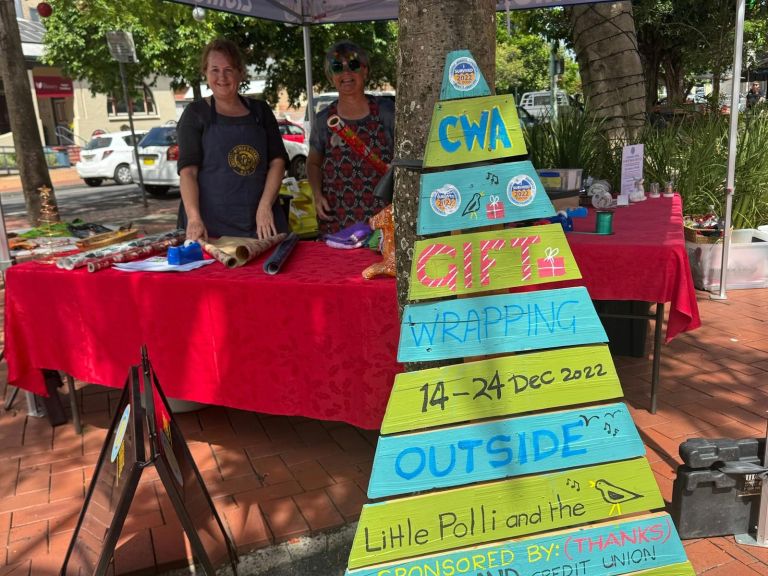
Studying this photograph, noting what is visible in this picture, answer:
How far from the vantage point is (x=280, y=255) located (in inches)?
110

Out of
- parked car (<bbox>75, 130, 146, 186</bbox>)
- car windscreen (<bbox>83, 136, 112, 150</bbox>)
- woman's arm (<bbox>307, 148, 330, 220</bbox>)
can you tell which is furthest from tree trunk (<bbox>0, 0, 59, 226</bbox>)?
car windscreen (<bbox>83, 136, 112, 150</bbox>)

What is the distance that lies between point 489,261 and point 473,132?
325 millimetres

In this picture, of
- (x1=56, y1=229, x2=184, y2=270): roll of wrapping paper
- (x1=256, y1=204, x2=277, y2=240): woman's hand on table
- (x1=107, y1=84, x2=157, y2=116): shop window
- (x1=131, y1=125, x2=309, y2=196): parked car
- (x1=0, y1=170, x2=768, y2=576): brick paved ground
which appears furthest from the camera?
(x1=107, y1=84, x2=157, y2=116): shop window

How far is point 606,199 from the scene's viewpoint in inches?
163

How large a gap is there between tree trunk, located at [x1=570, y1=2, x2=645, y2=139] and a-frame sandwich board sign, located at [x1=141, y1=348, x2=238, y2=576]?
5.48 m

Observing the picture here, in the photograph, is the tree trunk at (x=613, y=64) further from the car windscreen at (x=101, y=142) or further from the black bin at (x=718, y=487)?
the car windscreen at (x=101, y=142)

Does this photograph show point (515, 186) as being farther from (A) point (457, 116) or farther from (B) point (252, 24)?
(B) point (252, 24)

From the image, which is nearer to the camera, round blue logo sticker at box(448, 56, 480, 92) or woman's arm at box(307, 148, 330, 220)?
round blue logo sticker at box(448, 56, 480, 92)

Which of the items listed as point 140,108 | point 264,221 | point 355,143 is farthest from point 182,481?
point 140,108

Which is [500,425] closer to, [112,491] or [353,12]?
[112,491]

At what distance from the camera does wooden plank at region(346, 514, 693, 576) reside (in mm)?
1656

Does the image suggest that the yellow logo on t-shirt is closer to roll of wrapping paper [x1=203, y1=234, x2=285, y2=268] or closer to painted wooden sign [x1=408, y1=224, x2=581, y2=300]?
roll of wrapping paper [x1=203, y1=234, x2=285, y2=268]

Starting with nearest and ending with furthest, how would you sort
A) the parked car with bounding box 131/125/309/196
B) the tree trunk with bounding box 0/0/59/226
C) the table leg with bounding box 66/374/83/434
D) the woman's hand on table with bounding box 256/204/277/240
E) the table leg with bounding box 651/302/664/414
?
1. the table leg with bounding box 651/302/664/414
2. the woman's hand on table with bounding box 256/204/277/240
3. the table leg with bounding box 66/374/83/434
4. the tree trunk with bounding box 0/0/59/226
5. the parked car with bounding box 131/125/309/196

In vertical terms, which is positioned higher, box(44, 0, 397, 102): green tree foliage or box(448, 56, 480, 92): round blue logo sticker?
box(44, 0, 397, 102): green tree foliage
